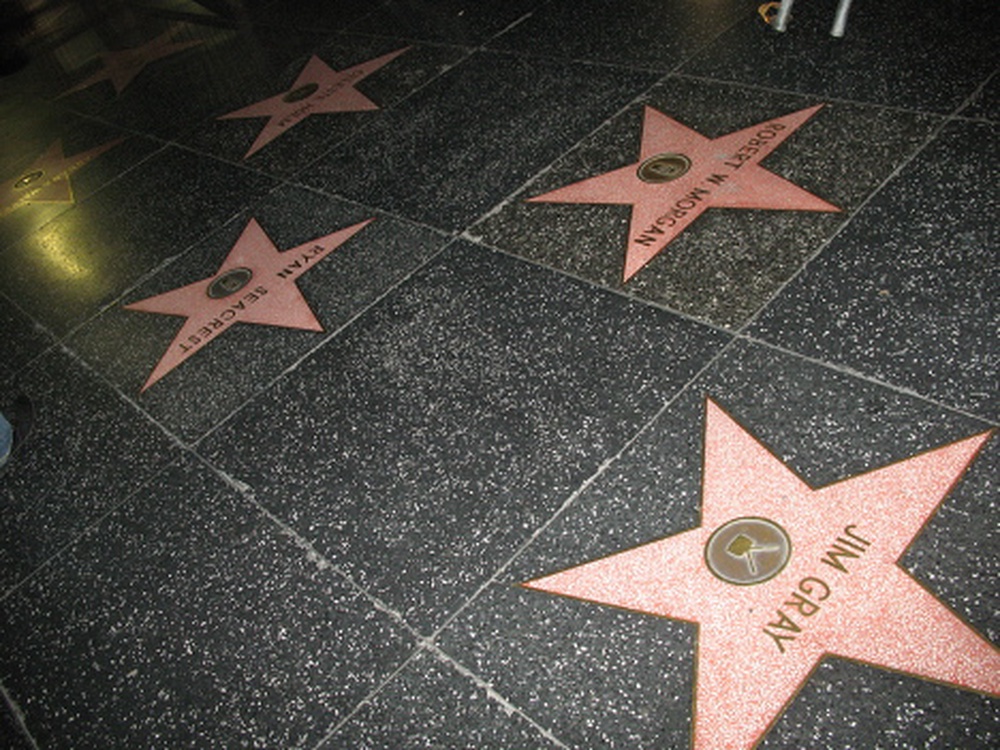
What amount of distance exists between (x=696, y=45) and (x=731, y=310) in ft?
4.85

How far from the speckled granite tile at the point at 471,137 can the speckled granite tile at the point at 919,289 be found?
3.46 feet

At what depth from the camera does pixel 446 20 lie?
3682mm

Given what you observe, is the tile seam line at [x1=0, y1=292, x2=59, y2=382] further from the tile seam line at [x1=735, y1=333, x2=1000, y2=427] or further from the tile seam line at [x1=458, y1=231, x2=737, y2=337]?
the tile seam line at [x1=735, y1=333, x2=1000, y2=427]

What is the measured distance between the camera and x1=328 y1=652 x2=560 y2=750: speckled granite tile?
1.20m

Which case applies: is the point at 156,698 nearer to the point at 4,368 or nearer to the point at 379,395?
the point at 379,395

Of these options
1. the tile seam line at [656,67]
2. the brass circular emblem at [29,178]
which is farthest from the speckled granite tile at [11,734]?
the brass circular emblem at [29,178]

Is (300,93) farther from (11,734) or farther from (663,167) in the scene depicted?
(11,734)

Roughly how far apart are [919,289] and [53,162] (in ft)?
13.4

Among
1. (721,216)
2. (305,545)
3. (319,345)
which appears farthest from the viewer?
(319,345)

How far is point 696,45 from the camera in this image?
9.05 feet

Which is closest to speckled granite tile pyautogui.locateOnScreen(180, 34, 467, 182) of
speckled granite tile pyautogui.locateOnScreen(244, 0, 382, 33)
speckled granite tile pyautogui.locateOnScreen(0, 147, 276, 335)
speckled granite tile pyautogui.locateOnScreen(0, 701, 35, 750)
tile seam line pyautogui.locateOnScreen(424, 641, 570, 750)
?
speckled granite tile pyautogui.locateOnScreen(0, 147, 276, 335)

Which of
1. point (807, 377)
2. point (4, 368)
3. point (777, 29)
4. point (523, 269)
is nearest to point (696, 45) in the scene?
point (777, 29)

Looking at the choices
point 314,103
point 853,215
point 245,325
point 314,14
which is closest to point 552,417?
point 853,215

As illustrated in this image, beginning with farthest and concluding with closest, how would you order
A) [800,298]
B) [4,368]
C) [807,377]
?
[4,368], [800,298], [807,377]
